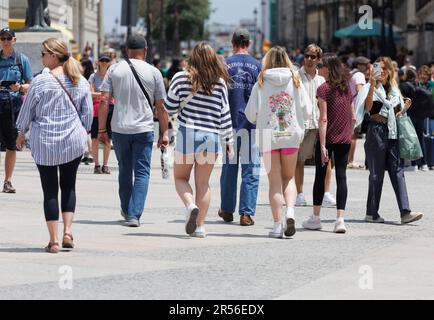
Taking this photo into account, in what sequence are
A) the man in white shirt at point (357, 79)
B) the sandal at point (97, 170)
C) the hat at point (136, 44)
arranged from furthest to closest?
the man in white shirt at point (357, 79) → the sandal at point (97, 170) → the hat at point (136, 44)

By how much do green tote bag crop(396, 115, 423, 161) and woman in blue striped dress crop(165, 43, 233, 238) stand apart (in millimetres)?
2374

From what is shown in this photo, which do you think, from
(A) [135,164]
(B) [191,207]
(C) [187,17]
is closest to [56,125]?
(B) [191,207]

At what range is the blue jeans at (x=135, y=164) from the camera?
13.3 m

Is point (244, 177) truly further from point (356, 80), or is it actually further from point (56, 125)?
point (356, 80)

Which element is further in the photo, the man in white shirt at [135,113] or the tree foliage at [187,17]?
the tree foliage at [187,17]

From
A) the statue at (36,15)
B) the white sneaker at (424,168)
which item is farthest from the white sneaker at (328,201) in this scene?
the statue at (36,15)

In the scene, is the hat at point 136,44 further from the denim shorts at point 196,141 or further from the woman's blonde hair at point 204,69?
the denim shorts at point 196,141

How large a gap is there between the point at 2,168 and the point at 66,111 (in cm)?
870

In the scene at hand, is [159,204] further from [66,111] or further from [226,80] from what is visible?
[66,111]

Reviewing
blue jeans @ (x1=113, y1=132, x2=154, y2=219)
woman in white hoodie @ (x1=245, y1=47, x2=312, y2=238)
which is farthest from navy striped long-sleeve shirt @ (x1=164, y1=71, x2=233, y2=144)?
blue jeans @ (x1=113, y1=132, x2=154, y2=219)

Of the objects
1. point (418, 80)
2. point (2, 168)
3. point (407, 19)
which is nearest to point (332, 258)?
point (2, 168)

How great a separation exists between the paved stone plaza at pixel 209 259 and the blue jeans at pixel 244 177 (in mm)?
227

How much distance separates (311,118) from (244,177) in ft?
4.22

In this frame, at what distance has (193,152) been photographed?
12.6 metres
